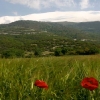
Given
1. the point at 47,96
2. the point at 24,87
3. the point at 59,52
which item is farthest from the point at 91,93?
the point at 59,52

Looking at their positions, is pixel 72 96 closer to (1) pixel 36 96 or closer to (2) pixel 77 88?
(2) pixel 77 88

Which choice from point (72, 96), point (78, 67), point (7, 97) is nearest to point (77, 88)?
point (72, 96)

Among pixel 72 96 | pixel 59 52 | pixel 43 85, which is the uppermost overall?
pixel 43 85

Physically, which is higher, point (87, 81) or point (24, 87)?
point (87, 81)

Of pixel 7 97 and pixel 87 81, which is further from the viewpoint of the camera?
pixel 7 97

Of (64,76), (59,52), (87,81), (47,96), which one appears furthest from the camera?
(59,52)

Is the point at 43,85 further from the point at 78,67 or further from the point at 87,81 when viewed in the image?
the point at 78,67

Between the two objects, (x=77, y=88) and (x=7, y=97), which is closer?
(x=7, y=97)

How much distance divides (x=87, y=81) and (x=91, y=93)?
0.36 metres

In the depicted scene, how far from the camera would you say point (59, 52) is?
109625 millimetres

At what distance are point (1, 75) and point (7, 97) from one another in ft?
2.80

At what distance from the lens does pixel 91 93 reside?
Answer: 274 cm

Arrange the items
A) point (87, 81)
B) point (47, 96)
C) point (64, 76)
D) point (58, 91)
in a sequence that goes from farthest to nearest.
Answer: point (64, 76) → point (58, 91) → point (47, 96) → point (87, 81)

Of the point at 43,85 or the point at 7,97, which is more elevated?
the point at 43,85
